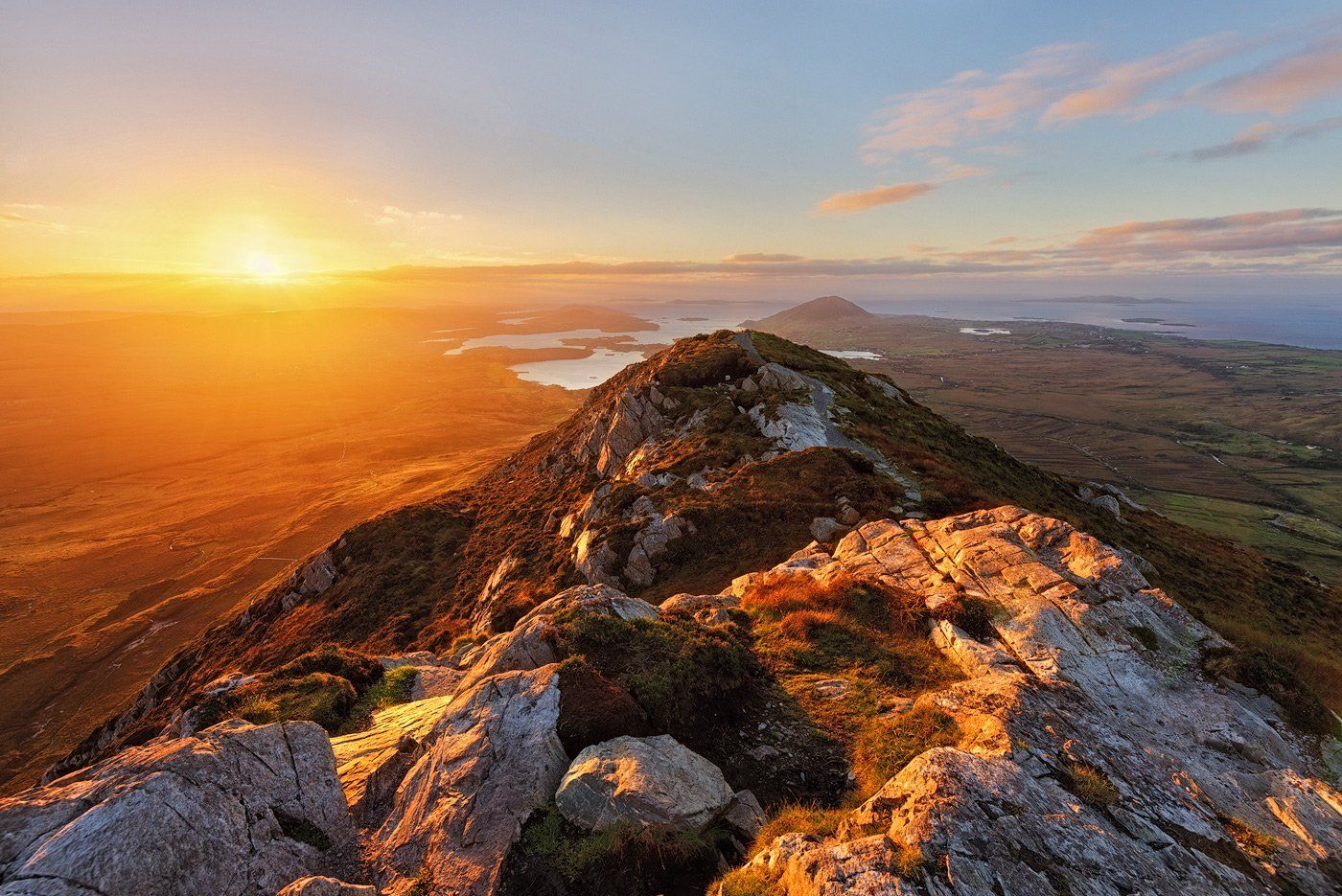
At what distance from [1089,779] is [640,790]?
26.5ft

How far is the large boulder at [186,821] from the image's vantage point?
7.17 metres

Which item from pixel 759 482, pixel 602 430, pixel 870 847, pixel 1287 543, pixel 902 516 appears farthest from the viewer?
pixel 1287 543

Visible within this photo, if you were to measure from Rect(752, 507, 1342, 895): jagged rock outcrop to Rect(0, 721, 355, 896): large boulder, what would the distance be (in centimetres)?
868

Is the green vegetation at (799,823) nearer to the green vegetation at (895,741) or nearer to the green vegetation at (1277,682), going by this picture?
the green vegetation at (895,741)

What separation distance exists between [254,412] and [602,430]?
20066cm

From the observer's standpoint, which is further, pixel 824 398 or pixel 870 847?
pixel 824 398

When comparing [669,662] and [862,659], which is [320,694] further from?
[862,659]

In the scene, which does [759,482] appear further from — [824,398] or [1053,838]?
[1053,838]

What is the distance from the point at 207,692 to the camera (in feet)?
53.2

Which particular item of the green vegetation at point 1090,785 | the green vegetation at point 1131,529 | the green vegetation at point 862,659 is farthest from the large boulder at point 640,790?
the green vegetation at point 1131,529

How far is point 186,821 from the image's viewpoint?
8258mm

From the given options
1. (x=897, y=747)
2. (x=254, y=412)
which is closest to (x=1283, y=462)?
(x=897, y=747)

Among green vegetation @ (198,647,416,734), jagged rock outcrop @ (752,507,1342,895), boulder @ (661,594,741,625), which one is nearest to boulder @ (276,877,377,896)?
jagged rock outcrop @ (752,507,1342,895)

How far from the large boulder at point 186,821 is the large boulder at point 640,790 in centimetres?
467
